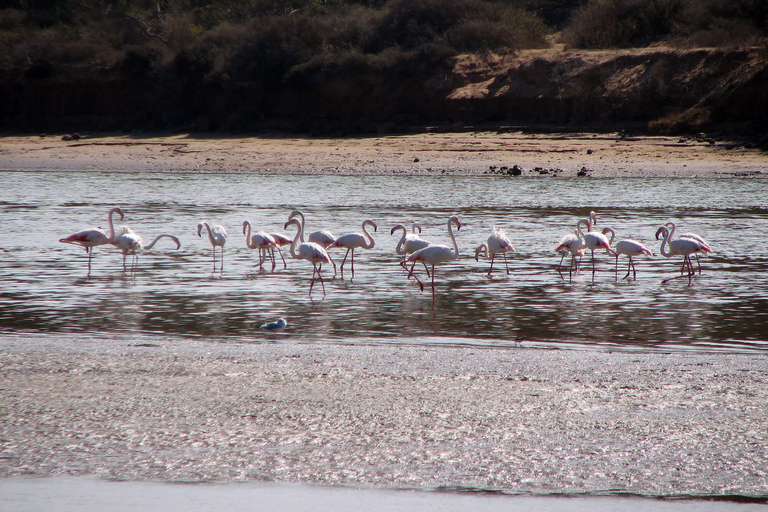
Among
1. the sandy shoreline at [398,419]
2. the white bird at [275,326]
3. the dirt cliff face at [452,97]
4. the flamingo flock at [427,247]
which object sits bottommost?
the sandy shoreline at [398,419]

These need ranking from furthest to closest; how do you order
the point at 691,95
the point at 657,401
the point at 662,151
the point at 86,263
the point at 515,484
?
the point at 691,95, the point at 662,151, the point at 86,263, the point at 657,401, the point at 515,484

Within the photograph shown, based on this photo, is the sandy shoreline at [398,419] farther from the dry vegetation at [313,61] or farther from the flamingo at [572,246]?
the dry vegetation at [313,61]

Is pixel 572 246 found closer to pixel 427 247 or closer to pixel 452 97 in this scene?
pixel 427 247

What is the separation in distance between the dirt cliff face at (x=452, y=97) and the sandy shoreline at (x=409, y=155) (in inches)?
62.4

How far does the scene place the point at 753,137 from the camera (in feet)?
76.7

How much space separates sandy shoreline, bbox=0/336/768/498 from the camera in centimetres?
396

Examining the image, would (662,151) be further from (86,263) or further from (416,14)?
(86,263)

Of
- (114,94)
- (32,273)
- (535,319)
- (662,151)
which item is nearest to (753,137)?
(662,151)

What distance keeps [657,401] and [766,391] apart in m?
0.76

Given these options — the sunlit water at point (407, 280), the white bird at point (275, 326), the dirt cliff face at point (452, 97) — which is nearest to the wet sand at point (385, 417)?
the white bird at point (275, 326)

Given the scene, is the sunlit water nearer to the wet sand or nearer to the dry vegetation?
the wet sand

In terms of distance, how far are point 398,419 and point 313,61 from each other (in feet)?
94.0

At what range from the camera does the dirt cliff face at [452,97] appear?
25483mm

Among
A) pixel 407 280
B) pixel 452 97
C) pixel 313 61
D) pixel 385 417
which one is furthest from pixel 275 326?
pixel 313 61
